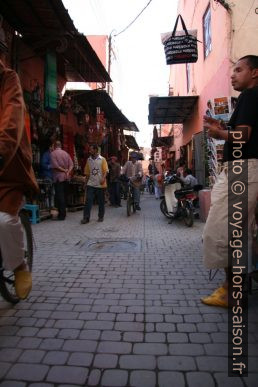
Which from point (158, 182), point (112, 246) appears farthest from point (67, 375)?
point (158, 182)

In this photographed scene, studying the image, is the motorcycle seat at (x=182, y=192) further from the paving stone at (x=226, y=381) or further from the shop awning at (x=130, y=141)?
the shop awning at (x=130, y=141)

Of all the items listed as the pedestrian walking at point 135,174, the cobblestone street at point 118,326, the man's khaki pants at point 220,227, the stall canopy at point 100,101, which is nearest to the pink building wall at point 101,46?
the stall canopy at point 100,101

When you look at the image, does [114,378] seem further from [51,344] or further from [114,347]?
[51,344]

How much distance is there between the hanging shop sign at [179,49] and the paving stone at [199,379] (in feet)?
30.7

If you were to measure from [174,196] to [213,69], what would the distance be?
449cm

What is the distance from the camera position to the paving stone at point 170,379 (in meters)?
2.17

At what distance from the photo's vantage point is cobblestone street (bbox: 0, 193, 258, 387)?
2.28 m

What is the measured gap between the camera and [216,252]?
326 centimetres

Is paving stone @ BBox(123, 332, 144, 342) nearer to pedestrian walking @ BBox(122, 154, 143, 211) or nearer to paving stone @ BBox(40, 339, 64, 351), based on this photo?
paving stone @ BBox(40, 339, 64, 351)

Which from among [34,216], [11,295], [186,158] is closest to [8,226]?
[11,295]

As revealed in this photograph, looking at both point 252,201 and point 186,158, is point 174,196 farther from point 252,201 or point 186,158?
point 186,158

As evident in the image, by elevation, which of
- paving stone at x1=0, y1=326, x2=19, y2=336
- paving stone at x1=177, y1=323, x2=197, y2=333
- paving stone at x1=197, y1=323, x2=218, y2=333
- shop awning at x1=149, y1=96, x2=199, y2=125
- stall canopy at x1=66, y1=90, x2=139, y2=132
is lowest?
paving stone at x1=177, y1=323, x2=197, y2=333

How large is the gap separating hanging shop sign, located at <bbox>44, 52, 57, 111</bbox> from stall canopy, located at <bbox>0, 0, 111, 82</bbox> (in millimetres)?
252

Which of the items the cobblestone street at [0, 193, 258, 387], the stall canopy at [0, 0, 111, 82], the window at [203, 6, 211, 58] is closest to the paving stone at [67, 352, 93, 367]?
the cobblestone street at [0, 193, 258, 387]
